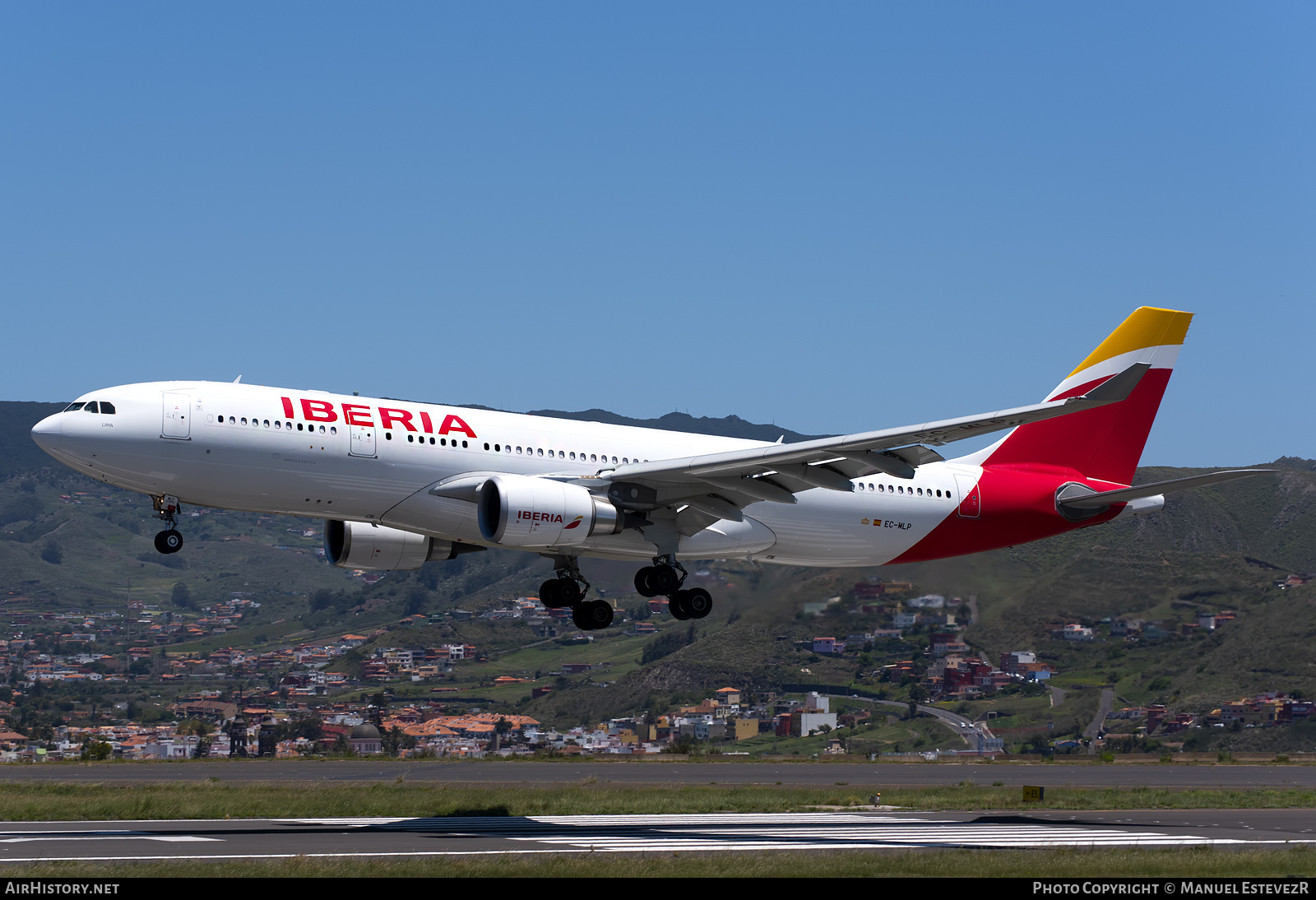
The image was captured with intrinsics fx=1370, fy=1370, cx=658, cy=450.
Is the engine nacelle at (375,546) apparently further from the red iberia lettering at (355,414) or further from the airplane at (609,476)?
the red iberia lettering at (355,414)

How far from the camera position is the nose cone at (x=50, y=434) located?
3128 cm

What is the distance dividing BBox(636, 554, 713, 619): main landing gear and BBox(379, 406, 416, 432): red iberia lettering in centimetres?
774

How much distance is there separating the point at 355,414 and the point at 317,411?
910 millimetres

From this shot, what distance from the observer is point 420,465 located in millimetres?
33562

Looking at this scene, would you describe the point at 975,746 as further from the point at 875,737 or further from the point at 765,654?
the point at 765,654

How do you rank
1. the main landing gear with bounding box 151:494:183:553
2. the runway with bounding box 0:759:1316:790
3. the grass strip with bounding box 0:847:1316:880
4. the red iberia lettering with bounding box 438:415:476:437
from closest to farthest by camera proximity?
the grass strip with bounding box 0:847:1316:880 → the main landing gear with bounding box 151:494:183:553 → the red iberia lettering with bounding box 438:415:476:437 → the runway with bounding box 0:759:1316:790

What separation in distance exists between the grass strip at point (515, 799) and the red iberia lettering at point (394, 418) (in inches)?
406

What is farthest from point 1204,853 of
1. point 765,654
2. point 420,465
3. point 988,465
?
point 765,654

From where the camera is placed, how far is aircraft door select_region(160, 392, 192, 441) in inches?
1246

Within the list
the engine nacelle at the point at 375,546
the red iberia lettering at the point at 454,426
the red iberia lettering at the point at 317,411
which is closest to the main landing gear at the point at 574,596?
the engine nacelle at the point at 375,546

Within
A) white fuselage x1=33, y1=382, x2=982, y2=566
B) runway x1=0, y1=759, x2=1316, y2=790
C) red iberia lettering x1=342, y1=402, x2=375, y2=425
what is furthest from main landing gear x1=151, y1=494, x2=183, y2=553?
runway x1=0, y1=759, x2=1316, y2=790

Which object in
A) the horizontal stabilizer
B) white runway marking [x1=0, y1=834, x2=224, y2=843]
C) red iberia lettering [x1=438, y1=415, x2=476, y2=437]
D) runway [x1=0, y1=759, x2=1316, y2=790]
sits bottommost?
runway [x1=0, y1=759, x2=1316, y2=790]

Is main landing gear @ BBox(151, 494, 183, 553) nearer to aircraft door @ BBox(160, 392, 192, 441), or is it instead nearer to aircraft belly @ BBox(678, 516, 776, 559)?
aircraft door @ BBox(160, 392, 192, 441)

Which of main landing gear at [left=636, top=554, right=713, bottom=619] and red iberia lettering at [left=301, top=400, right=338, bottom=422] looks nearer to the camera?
red iberia lettering at [left=301, top=400, right=338, bottom=422]
